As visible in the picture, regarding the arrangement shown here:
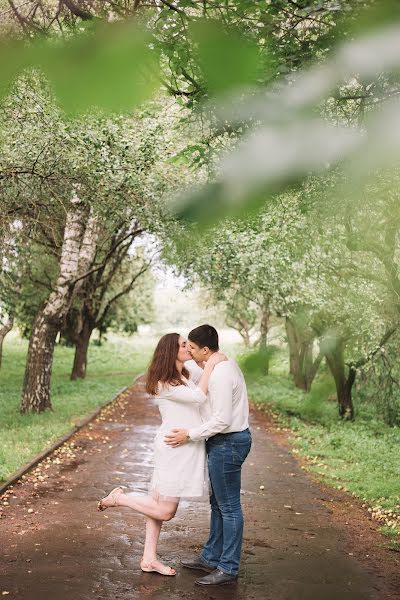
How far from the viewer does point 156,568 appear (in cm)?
558

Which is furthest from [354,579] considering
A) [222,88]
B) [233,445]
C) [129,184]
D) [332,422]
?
[332,422]

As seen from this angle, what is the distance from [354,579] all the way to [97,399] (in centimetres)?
1480

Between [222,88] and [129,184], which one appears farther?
[129,184]

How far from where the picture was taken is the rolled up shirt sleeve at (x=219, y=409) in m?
5.08

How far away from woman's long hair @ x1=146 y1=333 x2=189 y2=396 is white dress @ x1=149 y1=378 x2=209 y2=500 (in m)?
0.06

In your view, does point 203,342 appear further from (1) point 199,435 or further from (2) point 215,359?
(1) point 199,435

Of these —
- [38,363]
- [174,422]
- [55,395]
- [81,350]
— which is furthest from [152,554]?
[81,350]

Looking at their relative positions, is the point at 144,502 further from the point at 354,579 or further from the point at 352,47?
the point at 352,47

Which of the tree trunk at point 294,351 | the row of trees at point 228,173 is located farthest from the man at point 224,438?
the tree trunk at point 294,351

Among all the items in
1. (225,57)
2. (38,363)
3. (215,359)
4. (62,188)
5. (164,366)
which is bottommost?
(38,363)

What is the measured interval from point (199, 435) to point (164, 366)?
1.97 feet

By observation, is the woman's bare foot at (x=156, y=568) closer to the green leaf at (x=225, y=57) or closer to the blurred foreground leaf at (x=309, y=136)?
the blurred foreground leaf at (x=309, y=136)

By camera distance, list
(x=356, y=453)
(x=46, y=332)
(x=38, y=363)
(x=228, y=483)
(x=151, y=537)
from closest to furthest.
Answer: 1. (x=228, y=483)
2. (x=151, y=537)
3. (x=356, y=453)
4. (x=38, y=363)
5. (x=46, y=332)

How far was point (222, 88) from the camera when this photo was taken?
1.84 ft
